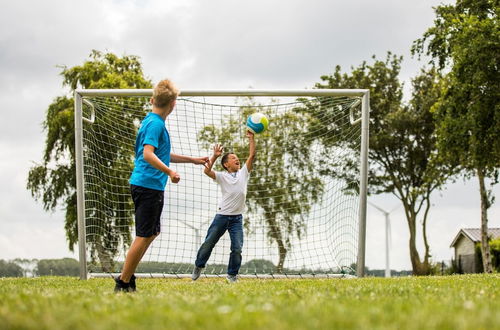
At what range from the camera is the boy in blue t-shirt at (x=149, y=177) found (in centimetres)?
602

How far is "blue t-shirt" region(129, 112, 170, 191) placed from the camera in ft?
20.2

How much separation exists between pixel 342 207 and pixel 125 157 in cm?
557

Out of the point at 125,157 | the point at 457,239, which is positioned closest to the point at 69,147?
the point at 125,157

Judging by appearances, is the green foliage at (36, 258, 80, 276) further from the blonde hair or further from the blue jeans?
the blonde hair

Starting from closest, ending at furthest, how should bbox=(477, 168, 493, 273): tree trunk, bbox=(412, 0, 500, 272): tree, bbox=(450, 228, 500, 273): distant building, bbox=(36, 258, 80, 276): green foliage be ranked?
1. bbox=(412, 0, 500, 272): tree
2. bbox=(36, 258, 80, 276): green foliage
3. bbox=(477, 168, 493, 273): tree trunk
4. bbox=(450, 228, 500, 273): distant building

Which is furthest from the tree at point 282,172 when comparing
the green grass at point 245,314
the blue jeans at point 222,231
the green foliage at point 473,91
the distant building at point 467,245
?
the distant building at point 467,245


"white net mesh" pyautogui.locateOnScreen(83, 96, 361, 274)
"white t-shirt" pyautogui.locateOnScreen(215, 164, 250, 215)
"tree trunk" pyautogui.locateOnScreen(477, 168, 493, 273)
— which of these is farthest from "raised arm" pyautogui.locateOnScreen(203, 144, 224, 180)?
"tree trunk" pyautogui.locateOnScreen(477, 168, 493, 273)

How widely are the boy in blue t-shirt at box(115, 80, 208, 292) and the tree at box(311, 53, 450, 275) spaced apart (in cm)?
2290

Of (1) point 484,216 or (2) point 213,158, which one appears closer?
(2) point 213,158

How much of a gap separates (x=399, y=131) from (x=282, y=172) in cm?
1290

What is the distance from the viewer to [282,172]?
17.7 metres

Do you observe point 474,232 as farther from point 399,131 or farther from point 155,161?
point 155,161

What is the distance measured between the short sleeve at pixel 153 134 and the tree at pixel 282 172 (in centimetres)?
970

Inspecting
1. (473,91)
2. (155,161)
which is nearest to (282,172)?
(473,91)
